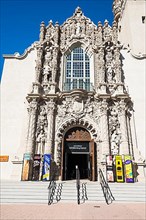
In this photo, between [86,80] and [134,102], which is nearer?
[134,102]

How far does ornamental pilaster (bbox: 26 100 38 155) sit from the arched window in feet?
10.8

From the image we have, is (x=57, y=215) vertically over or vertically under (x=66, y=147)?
under

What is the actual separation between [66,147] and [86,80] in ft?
21.4

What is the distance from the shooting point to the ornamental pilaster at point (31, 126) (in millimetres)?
12743

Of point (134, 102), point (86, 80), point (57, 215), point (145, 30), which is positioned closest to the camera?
point (57, 215)

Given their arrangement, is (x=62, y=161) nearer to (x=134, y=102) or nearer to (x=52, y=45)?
(x=134, y=102)

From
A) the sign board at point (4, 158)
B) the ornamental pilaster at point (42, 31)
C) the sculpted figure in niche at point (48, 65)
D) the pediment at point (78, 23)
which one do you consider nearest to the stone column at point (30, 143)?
the sign board at point (4, 158)

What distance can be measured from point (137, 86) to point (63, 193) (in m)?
11.3

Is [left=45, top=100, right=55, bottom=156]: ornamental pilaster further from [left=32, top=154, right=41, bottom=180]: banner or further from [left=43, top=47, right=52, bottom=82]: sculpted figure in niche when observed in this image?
[left=43, top=47, right=52, bottom=82]: sculpted figure in niche

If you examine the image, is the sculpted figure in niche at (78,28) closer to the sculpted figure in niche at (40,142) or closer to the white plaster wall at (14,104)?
the white plaster wall at (14,104)

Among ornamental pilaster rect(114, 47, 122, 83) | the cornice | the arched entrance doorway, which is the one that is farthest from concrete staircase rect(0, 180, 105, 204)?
the cornice

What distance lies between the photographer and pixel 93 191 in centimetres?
891

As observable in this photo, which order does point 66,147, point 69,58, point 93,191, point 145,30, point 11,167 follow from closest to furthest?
Result: point 93,191 < point 11,167 < point 66,147 < point 69,58 < point 145,30

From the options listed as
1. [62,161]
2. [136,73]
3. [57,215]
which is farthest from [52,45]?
[57,215]
